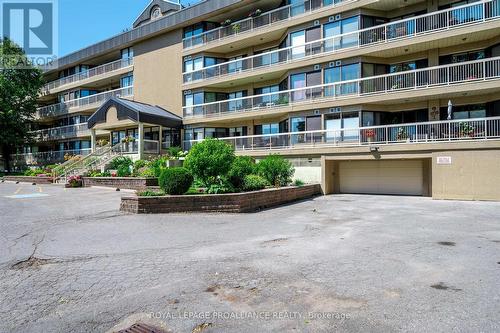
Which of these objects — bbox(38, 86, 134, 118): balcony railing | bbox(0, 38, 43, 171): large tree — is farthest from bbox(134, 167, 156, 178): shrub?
bbox(0, 38, 43, 171): large tree

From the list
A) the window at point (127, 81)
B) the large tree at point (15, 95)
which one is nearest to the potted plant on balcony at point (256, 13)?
the window at point (127, 81)

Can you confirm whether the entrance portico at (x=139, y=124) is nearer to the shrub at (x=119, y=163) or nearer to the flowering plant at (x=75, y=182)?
the shrub at (x=119, y=163)

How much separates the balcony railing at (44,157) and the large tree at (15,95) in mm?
2019

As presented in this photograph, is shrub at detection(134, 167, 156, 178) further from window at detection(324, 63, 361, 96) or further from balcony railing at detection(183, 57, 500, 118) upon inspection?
window at detection(324, 63, 361, 96)

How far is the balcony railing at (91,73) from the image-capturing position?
35.9 metres

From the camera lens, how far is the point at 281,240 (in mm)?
8656

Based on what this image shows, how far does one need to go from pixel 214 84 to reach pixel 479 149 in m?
19.3

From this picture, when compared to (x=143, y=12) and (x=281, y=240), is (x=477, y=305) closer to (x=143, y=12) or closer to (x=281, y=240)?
(x=281, y=240)

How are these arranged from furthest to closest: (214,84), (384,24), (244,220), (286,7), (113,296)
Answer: (214,84)
(286,7)
(384,24)
(244,220)
(113,296)

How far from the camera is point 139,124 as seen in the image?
88.8 ft

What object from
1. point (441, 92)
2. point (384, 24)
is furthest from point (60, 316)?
point (384, 24)

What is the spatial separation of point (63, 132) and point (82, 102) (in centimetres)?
489

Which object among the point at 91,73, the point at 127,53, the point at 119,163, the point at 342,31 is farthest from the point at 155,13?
the point at 342,31

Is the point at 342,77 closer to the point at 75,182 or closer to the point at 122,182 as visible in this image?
the point at 122,182
